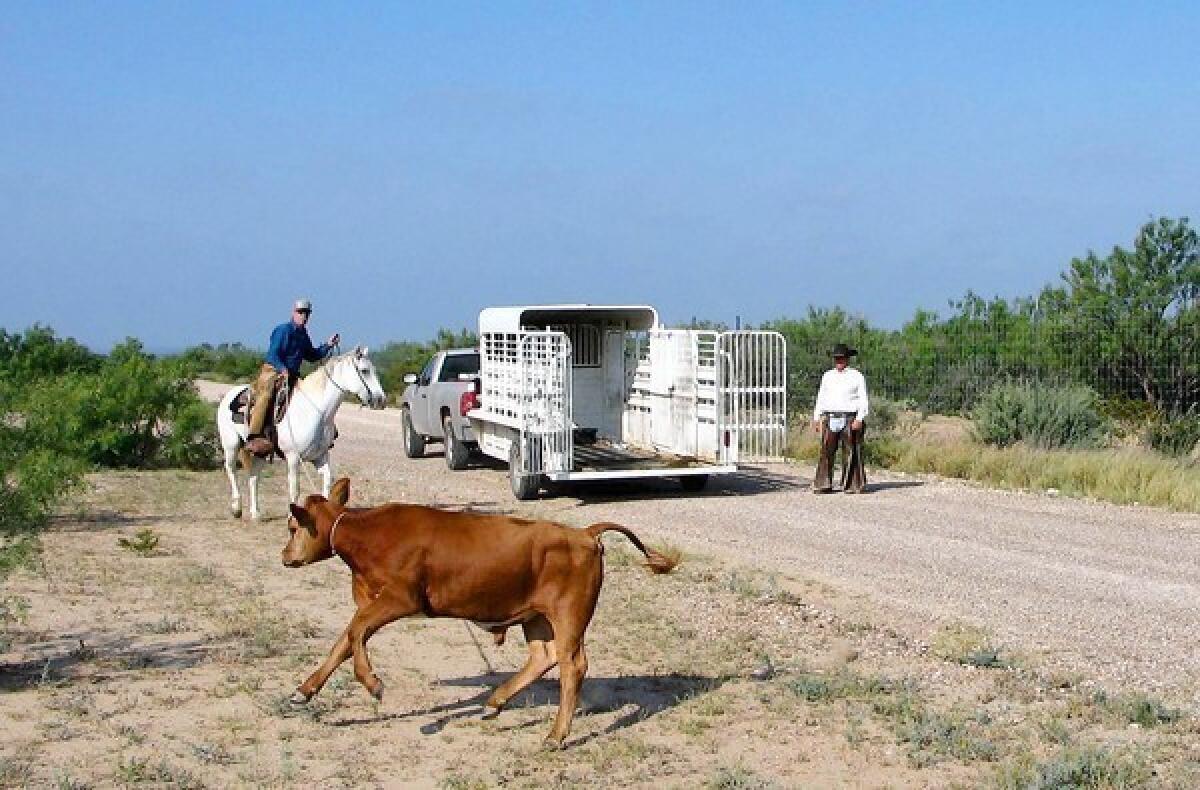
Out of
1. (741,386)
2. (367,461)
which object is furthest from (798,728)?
(367,461)

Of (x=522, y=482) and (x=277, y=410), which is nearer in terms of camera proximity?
(x=277, y=410)

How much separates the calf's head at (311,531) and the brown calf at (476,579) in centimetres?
7

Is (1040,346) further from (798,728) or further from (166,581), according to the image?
(798,728)

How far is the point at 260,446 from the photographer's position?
1720cm

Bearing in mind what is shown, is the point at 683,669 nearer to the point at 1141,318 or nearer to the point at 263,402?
the point at 263,402

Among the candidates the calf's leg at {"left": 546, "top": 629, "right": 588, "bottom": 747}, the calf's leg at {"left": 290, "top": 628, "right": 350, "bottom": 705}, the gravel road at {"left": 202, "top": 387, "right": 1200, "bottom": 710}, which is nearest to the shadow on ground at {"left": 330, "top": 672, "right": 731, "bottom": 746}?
the calf's leg at {"left": 546, "top": 629, "right": 588, "bottom": 747}

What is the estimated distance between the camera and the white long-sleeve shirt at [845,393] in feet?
67.1

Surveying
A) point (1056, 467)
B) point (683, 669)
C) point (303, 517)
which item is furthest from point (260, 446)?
point (1056, 467)

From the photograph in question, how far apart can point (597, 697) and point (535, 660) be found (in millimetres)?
874

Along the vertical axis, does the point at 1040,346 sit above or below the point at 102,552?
above

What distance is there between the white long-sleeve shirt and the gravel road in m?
1.15

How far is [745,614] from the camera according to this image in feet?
38.4

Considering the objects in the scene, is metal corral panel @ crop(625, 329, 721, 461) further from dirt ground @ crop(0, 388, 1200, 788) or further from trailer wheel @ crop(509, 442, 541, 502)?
dirt ground @ crop(0, 388, 1200, 788)

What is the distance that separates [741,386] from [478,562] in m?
12.5
